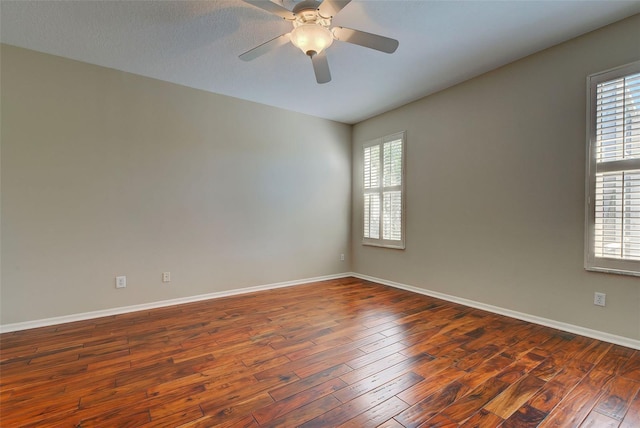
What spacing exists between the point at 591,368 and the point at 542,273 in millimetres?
984

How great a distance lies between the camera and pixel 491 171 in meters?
3.22

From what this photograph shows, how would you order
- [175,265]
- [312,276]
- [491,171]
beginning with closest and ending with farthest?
1. [491,171]
2. [175,265]
3. [312,276]

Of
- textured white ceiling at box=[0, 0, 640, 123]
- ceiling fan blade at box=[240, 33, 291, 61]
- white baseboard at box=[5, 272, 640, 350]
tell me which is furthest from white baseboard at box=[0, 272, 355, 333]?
ceiling fan blade at box=[240, 33, 291, 61]

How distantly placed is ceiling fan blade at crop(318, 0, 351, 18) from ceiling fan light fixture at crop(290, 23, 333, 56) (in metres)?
0.10

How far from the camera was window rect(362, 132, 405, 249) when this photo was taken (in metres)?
4.26

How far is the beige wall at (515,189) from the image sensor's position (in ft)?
8.30

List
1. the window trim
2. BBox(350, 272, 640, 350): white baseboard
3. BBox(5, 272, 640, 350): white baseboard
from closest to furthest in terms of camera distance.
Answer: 1. BBox(350, 272, 640, 350): white baseboard
2. BBox(5, 272, 640, 350): white baseboard
3. the window trim

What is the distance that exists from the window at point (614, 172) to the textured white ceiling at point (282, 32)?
0.57 meters

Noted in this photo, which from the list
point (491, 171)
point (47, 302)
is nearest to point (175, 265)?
point (47, 302)

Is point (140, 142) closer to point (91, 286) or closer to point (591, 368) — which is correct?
point (91, 286)

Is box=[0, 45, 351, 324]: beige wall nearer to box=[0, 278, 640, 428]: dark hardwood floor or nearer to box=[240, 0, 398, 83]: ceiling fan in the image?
box=[0, 278, 640, 428]: dark hardwood floor

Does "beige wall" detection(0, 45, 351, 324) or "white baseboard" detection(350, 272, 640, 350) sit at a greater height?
"beige wall" detection(0, 45, 351, 324)

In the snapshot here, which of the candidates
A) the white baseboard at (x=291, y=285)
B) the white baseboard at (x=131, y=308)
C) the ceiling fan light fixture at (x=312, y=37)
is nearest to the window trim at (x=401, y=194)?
the white baseboard at (x=291, y=285)

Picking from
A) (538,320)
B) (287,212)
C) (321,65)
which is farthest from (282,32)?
(538,320)
